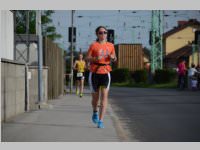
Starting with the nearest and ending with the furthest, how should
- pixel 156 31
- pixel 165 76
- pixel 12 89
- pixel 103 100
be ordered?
pixel 103 100, pixel 12 89, pixel 156 31, pixel 165 76

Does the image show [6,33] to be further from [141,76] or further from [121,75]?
[121,75]

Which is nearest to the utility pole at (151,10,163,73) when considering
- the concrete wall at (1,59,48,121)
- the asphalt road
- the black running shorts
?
the asphalt road

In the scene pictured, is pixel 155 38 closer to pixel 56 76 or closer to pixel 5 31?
pixel 56 76

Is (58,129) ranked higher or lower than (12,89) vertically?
lower

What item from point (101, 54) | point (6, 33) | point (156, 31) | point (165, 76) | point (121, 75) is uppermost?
point (156, 31)

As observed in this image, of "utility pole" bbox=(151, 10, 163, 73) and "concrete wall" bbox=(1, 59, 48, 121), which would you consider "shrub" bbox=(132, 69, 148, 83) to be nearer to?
"utility pole" bbox=(151, 10, 163, 73)

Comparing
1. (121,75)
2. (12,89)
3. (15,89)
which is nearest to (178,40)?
(121,75)

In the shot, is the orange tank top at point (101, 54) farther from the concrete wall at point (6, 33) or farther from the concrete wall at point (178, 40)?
the concrete wall at point (178, 40)

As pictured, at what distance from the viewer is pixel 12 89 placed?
38.6ft

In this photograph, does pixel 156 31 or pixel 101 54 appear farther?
pixel 156 31

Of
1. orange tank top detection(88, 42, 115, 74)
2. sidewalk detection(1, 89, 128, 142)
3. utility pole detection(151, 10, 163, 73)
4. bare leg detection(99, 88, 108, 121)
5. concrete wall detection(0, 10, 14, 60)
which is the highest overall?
utility pole detection(151, 10, 163, 73)

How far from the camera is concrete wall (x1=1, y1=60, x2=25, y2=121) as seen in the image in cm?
1074

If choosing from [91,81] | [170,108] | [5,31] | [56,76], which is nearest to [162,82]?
[56,76]

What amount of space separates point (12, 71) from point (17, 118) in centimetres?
Result: 95
